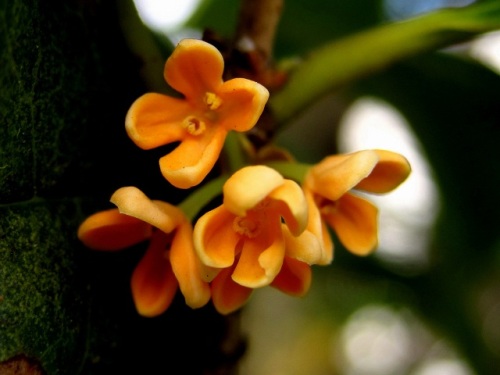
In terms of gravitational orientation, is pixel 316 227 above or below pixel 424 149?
above

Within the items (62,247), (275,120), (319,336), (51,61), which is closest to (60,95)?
(51,61)

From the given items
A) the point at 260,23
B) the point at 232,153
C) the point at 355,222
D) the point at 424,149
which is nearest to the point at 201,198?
the point at 232,153

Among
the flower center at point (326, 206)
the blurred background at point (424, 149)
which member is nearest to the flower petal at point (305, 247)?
the flower center at point (326, 206)

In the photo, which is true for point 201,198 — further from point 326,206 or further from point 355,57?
point 355,57

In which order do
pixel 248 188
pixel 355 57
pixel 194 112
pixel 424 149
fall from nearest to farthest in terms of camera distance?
pixel 248 188
pixel 194 112
pixel 355 57
pixel 424 149

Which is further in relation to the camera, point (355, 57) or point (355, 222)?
point (355, 57)

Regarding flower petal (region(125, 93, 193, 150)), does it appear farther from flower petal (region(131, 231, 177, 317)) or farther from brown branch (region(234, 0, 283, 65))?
brown branch (region(234, 0, 283, 65))

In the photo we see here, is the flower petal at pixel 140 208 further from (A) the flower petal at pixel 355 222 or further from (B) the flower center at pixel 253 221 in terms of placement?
(A) the flower petal at pixel 355 222
